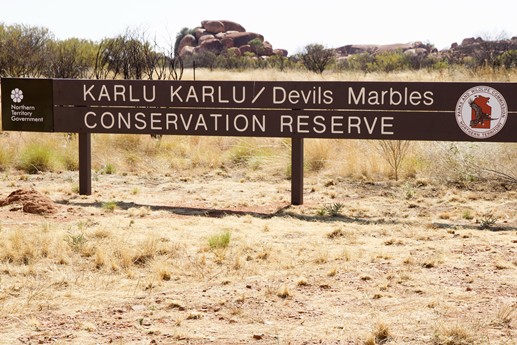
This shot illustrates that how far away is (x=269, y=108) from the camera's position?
1059 cm

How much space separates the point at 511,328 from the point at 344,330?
1.08 metres

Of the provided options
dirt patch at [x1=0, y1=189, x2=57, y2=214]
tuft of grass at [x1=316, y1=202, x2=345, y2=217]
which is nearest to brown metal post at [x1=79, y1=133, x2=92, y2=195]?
dirt patch at [x1=0, y1=189, x2=57, y2=214]

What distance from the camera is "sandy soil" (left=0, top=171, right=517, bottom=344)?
18.2 ft

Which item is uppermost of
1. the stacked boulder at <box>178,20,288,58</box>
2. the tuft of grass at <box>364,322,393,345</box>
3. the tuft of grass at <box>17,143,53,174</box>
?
the stacked boulder at <box>178,20,288,58</box>

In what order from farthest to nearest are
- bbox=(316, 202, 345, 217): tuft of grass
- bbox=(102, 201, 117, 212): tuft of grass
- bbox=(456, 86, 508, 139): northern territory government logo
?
bbox=(102, 201, 117, 212): tuft of grass < bbox=(316, 202, 345, 217): tuft of grass < bbox=(456, 86, 508, 139): northern territory government logo

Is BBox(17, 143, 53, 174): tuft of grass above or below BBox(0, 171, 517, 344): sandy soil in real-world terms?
above

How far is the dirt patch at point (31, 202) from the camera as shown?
9688mm

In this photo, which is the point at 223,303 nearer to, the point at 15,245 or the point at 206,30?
the point at 15,245

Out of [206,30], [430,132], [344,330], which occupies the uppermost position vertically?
[206,30]

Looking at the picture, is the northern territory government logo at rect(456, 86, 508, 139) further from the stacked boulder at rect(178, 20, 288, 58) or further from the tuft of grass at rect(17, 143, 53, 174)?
the stacked boulder at rect(178, 20, 288, 58)

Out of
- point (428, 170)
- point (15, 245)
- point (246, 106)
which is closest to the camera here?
point (15, 245)

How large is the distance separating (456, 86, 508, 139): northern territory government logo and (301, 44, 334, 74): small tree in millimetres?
37621

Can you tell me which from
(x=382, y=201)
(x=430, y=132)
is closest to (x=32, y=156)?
(x=382, y=201)

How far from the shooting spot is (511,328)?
551cm
